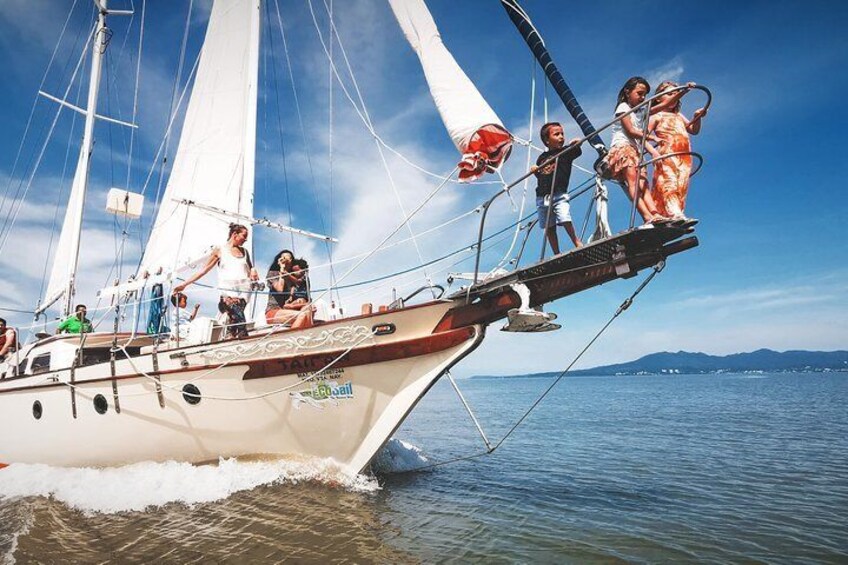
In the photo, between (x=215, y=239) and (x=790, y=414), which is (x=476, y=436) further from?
(x=790, y=414)

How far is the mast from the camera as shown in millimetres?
7930

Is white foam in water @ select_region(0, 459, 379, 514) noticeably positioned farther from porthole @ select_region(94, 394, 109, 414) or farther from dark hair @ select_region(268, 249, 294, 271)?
dark hair @ select_region(268, 249, 294, 271)

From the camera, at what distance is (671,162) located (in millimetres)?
4770

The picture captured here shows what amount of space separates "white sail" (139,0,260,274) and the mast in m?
8.15

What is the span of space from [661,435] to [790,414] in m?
15.5

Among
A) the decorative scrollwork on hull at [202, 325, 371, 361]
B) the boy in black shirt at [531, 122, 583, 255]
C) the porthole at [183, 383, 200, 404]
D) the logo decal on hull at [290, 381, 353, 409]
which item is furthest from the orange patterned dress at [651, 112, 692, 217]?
the porthole at [183, 383, 200, 404]

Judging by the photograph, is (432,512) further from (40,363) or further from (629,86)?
(40,363)

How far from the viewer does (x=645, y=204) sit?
497 centimetres

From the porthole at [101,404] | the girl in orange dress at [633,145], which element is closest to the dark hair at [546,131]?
the girl in orange dress at [633,145]

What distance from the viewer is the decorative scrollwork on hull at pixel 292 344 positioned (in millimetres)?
7273

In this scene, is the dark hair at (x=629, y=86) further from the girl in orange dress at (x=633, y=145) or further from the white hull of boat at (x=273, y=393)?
the white hull of boat at (x=273, y=393)

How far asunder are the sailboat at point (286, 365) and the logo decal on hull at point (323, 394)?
0.02 meters

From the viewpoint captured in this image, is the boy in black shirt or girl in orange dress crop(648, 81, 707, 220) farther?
the boy in black shirt

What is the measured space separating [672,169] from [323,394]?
6.15 metres
